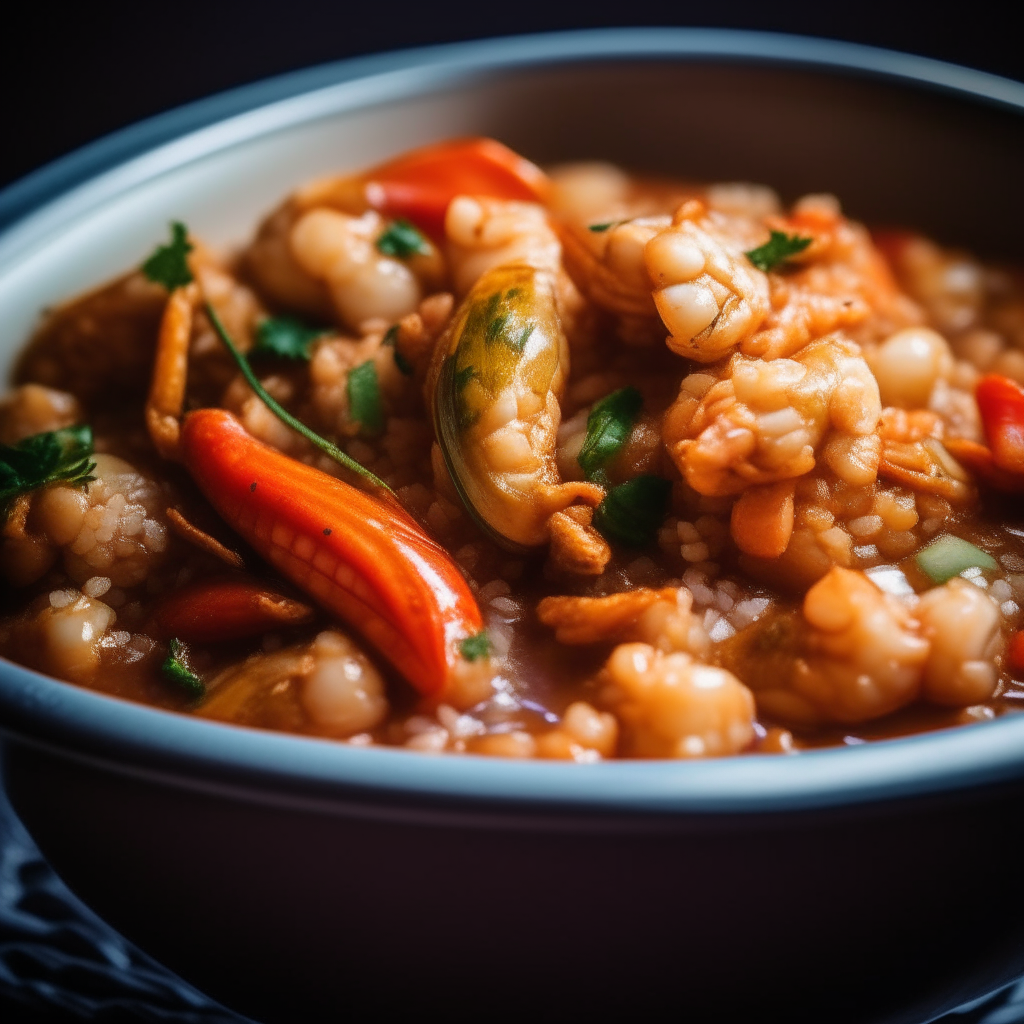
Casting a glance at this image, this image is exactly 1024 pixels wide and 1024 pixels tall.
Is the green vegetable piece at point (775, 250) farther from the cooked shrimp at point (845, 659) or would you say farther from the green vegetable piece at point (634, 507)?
the cooked shrimp at point (845, 659)

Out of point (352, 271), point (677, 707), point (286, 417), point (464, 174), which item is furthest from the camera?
point (464, 174)

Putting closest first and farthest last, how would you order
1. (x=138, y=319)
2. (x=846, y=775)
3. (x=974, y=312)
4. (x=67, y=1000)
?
(x=846, y=775) → (x=67, y=1000) → (x=138, y=319) → (x=974, y=312)

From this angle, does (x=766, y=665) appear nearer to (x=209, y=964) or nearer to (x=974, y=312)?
(x=209, y=964)

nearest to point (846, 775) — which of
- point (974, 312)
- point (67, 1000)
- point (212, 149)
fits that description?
point (67, 1000)

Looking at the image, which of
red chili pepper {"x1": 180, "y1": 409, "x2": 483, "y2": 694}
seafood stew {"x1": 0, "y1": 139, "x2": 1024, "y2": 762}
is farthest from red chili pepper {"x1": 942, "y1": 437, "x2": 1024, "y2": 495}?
red chili pepper {"x1": 180, "y1": 409, "x2": 483, "y2": 694}

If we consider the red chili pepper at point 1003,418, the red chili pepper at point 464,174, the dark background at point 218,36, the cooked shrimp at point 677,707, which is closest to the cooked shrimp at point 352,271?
the red chili pepper at point 464,174

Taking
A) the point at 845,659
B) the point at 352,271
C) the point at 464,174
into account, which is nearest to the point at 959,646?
the point at 845,659

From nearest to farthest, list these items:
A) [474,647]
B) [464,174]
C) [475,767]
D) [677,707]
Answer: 1. [475,767]
2. [677,707]
3. [474,647]
4. [464,174]

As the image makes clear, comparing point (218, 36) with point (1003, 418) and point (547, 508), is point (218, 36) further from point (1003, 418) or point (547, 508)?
point (1003, 418)
